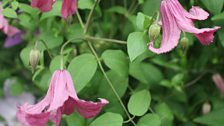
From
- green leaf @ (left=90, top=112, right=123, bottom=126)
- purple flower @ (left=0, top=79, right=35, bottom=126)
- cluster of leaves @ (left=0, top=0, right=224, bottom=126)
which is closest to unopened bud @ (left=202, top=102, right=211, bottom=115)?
cluster of leaves @ (left=0, top=0, right=224, bottom=126)

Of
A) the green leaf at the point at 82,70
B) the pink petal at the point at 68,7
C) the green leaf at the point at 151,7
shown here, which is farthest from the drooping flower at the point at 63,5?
the green leaf at the point at 151,7

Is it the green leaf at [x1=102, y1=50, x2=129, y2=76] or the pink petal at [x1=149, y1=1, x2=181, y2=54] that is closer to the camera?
the pink petal at [x1=149, y1=1, x2=181, y2=54]

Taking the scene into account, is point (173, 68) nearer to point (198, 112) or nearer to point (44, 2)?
point (198, 112)

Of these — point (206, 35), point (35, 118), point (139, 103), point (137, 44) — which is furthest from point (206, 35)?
point (35, 118)

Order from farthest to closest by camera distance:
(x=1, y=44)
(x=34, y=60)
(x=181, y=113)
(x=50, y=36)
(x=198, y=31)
Result: 1. (x=1, y=44)
2. (x=181, y=113)
3. (x=50, y=36)
4. (x=34, y=60)
5. (x=198, y=31)

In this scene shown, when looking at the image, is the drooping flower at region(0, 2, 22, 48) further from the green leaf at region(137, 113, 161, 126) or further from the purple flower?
the green leaf at region(137, 113, 161, 126)

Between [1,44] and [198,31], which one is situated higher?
[198,31]

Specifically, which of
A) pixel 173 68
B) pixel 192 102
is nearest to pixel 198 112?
pixel 192 102

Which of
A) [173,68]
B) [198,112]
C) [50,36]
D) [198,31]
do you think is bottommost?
[198,112]

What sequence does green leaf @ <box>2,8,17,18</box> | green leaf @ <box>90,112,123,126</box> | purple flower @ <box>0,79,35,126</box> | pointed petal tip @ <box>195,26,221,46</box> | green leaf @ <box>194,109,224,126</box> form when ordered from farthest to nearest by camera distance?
purple flower @ <box>0,79,35,126</box> → green leaf @ <box>194,109,224,126</box> → green leaf @ <box>2,8,17,18</box> → green leaf @ <box>90,112,123,126</box> → pointed petal tip @ <box>195,26,221,46</box>
